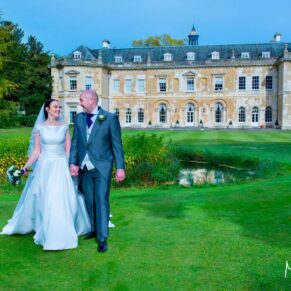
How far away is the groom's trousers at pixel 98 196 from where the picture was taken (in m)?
4.55

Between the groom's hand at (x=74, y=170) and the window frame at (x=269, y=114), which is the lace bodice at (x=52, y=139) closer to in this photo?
the groom's hand at (x=74, y=170)

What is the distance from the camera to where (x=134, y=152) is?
12898 millimetres

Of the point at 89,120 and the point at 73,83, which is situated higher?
the point at 73,83

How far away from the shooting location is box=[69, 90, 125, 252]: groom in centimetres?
455

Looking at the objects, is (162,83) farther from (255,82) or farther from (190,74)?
(255,82)

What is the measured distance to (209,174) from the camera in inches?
537

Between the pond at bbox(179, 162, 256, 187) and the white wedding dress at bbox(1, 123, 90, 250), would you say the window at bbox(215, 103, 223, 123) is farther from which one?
the white wedding dress at bbox(1, 123, 90, 250)

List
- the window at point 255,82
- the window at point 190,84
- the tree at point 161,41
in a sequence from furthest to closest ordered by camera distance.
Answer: the tree at point 161,41 < the window at point 190,84 < the window at point 255,82

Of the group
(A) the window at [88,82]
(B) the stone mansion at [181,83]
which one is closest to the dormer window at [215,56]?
(B) the stone mansion at [181,83]

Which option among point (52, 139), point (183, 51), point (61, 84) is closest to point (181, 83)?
point (183, 51)

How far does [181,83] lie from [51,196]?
45107 mm

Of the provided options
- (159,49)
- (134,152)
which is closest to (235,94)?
(159,49)

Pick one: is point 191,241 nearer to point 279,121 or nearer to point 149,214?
point 149,214

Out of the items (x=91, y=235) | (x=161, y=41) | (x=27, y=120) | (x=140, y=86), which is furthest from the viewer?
(x=161, y=41)
